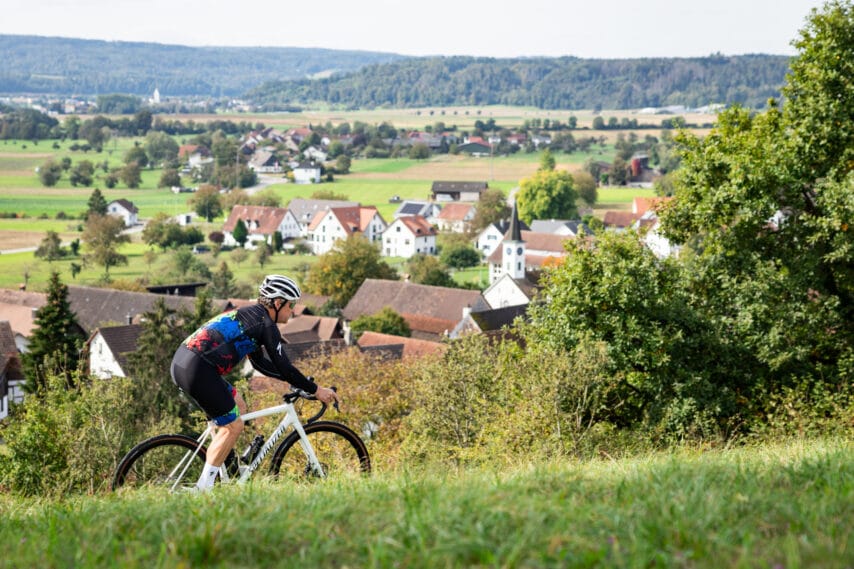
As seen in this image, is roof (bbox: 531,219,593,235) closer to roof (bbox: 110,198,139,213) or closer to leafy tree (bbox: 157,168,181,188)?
roof (bbox: 110,198,139,213)

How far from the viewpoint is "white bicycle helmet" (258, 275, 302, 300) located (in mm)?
7918

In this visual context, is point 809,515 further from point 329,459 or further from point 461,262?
point 461,262

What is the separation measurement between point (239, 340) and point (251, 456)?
1.20 meters

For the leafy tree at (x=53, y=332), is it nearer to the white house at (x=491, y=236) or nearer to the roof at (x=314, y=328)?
the roof at (x=314, y=328)

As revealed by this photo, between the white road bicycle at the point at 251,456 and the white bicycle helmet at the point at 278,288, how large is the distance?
2.84 feet

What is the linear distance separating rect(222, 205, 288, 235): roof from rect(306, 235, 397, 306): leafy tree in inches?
1919

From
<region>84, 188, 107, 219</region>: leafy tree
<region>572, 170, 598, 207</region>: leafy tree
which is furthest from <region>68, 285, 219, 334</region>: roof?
<region>572, 170, 598, 207</region>: leafy tree

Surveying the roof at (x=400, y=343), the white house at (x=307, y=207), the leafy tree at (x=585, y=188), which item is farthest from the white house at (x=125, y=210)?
the roof at (x=400, y=343)

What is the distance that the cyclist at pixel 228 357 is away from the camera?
766 centimetres

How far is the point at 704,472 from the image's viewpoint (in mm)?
6562

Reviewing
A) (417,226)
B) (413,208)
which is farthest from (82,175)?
(417,226)

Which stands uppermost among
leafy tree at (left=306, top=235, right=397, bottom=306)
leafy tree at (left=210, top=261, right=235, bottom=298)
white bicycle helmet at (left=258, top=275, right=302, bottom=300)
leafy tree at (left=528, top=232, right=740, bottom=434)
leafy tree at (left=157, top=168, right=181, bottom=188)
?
white bicycle helmet at (left=258, top=275, right=302, bottom=300)

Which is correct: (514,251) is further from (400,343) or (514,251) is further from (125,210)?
(125,210)

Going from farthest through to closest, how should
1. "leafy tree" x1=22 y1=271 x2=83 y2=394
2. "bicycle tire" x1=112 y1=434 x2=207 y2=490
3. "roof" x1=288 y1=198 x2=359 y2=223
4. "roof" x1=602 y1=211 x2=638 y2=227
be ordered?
"roof" x1=288 y1=198 x2=359 y2=223
"roof" x1=602 y1=211 x2=638 y2=227
"leafy tree" x1=22 y1=271 x2=83 y2=394
"bicycle tire" x1=112 y1=434 x2=207 y2=490
